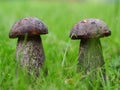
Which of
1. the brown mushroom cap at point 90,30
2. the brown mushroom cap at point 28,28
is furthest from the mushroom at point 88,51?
the brown mushroom cap at point 28,28

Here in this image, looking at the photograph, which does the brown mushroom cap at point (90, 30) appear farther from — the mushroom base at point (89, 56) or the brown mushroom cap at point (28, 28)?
the brown mushroom cap at point (28, 28)

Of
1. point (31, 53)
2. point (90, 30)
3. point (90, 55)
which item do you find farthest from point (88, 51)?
point (31, 53)

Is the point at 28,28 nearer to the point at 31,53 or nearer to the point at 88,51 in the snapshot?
the point at 31,53

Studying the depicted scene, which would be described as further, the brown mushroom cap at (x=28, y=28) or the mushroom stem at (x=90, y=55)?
the mushroom stem at (x=90, y=55)

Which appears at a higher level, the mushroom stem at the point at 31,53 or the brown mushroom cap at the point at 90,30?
the brown mushroom cap at the point at 90,30

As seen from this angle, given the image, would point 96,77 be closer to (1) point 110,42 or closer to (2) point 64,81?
(2) point 64,81

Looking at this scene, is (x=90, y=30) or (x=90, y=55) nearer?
(x=90, y=30)

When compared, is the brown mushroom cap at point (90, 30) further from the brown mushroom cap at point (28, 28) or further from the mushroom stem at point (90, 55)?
the brown mushroom cap at point (28, 28)
